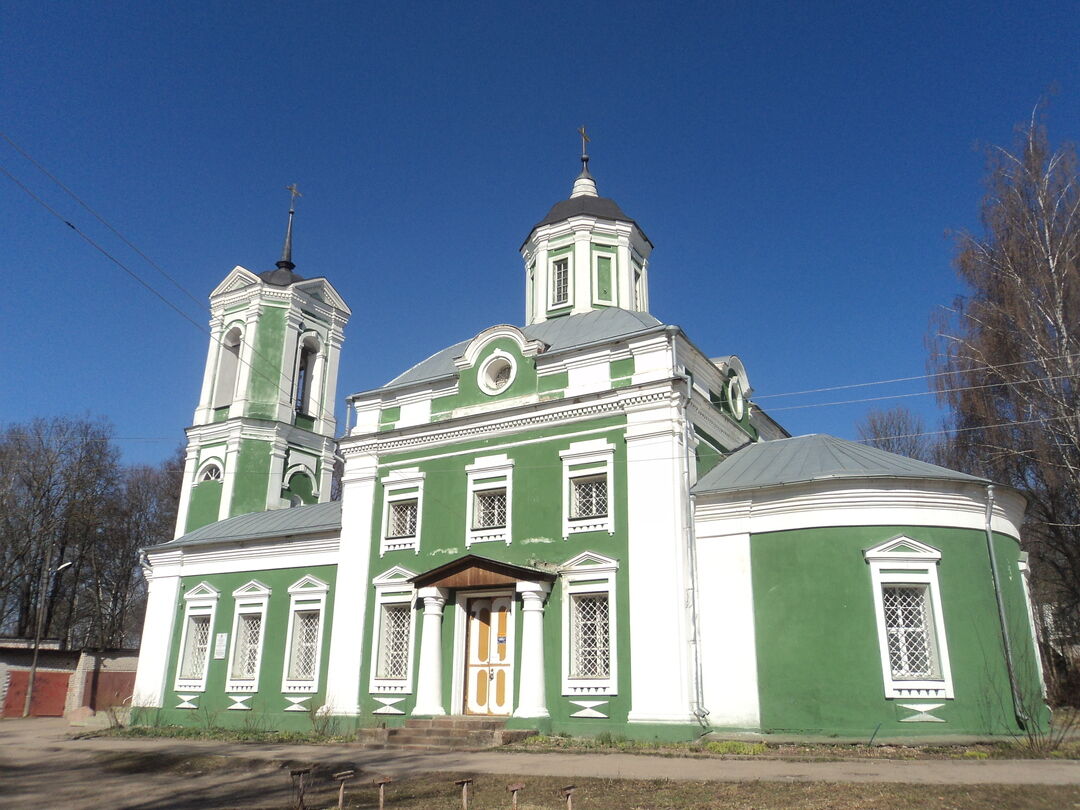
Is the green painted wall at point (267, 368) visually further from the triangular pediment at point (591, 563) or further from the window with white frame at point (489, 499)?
the triangular pediment at point (591, 563)

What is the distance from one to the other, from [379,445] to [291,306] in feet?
32.5

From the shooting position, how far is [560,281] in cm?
2280

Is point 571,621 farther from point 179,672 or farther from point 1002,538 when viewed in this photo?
point 179,672

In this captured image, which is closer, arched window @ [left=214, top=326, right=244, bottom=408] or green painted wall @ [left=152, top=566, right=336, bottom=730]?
green painted wall @ [left=152, top=566, right=336, bottom=730]

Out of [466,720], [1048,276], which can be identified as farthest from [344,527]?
[1048,276]

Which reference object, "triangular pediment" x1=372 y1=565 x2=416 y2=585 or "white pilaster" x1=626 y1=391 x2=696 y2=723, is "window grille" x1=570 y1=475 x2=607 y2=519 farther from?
"triangular pediment" x1=372 y1=565 x2=416 y2=585

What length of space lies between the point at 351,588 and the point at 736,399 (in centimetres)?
1017

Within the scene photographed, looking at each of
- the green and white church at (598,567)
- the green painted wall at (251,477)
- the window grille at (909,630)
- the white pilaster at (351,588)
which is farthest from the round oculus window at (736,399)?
the green painted wall at (251,477)

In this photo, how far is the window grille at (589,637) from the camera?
15.7 meters

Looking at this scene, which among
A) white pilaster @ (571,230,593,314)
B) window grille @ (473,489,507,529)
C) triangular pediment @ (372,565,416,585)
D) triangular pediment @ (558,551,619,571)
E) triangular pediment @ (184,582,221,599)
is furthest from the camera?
white pilaster @ (571,230,593,314)

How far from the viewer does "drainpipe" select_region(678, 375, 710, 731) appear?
→ 1476 centimetres

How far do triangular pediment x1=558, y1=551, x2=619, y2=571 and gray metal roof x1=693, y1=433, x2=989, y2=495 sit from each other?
2.17 m

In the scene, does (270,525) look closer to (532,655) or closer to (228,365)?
(228,365)

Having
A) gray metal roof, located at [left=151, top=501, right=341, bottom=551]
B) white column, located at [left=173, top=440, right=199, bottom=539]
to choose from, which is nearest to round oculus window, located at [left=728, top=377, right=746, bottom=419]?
gray metal roof, located at [left=151, top=501, right=341, bottom=551]
